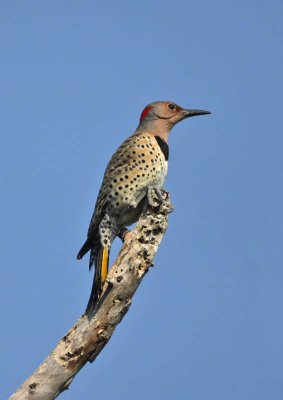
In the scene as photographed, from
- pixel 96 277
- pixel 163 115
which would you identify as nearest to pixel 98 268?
pixel 96 277

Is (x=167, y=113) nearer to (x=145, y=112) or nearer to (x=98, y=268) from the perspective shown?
(x=145, y=112)

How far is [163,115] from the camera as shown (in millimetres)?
7996

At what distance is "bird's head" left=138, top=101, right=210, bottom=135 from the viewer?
7.93 m

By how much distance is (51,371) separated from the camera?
550cm

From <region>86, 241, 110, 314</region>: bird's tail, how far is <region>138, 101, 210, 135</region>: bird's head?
5.25 ft

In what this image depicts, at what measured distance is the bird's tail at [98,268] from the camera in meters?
6.11

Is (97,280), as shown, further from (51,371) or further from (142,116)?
(142,116)

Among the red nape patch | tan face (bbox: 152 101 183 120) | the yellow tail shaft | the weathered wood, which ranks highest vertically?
tan face (bbox: 152 101 183 120)

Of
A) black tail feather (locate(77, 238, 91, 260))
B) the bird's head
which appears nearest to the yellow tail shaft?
black tail feather (locate(77, 238, 91, 260))

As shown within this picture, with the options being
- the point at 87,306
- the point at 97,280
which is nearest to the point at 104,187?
the point at 97,280

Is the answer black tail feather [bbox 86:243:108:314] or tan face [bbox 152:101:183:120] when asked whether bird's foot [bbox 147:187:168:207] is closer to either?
black tail feather [bbox 86:243:108:314]

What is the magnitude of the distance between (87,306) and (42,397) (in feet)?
2.75

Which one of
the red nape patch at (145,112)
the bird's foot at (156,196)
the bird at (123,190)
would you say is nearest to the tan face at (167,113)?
the red nape patch at (145,112)

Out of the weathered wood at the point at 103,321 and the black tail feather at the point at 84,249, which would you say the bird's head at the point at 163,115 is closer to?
the black tail feather at the point at 84,249
